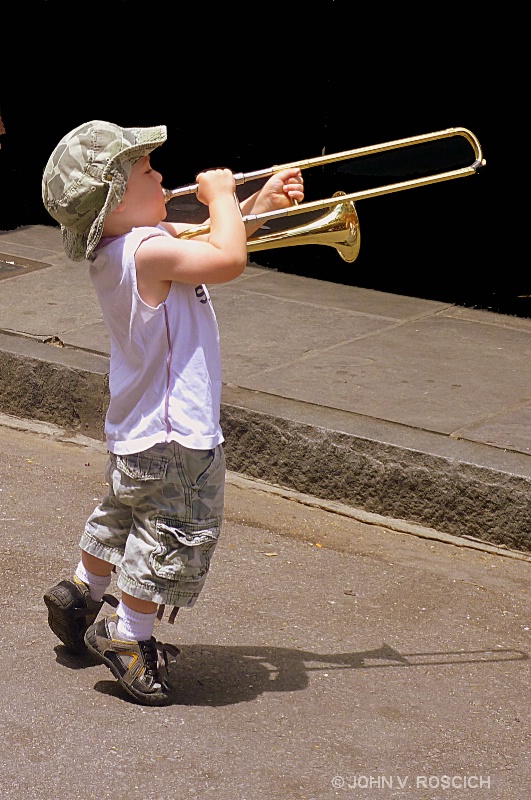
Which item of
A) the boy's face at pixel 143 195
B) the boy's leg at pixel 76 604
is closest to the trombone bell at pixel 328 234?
the boy's face at pixel 143 195

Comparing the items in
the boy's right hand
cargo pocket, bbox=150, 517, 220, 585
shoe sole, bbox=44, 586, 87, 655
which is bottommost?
shoe sole, bbox=44, 586, 87, 655

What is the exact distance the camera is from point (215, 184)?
3107 millimetres

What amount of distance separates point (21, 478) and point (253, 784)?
7.10 feet

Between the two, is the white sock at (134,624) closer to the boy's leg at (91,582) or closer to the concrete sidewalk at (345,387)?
the boy's leg at (91,582)

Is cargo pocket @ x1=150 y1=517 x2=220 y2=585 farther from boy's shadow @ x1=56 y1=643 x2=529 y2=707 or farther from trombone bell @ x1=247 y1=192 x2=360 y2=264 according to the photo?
trombone bell @ x1=247 y1=192 x2=360 y2=264

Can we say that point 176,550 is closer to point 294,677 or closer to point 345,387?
point 294,677

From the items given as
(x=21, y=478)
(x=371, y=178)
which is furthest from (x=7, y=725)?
(x=371, y=178)

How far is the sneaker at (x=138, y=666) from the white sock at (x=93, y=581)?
0.19 metres

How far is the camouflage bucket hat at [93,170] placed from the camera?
299 centimetres

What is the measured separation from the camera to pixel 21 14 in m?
8.41

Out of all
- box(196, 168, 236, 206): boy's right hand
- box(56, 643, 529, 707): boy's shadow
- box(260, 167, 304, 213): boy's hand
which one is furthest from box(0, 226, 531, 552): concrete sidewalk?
box(196, 168, 236, 206): boy's right hand

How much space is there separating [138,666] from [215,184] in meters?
1.21

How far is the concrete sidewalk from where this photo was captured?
14.2 feet

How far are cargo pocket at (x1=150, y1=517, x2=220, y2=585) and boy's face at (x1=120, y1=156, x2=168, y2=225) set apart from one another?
0.74 metres
